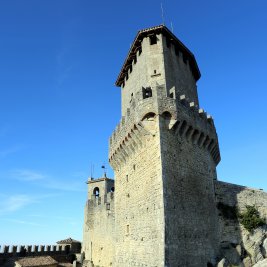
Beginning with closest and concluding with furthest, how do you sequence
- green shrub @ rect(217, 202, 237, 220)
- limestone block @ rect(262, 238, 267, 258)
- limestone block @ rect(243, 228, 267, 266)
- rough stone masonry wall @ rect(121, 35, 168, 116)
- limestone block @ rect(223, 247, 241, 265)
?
limestone block @ rect(223, 247, 241, 265), limestone block @ rect(243, 228, 267, 266), limestone block @ rect(262, 238, 267, 258), green shrub @ rect(217, 202, 237, 220), rough stone masonry wall @ rect(121, 35, 168, 116)

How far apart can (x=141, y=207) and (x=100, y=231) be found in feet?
40.7

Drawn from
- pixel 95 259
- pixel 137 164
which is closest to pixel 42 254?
pixel 95 259

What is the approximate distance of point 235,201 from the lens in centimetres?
1789

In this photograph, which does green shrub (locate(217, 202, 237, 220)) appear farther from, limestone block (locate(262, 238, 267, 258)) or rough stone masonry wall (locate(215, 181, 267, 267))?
limestone block (locate(262, 238, 267, 258))

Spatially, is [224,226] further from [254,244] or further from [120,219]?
[120,219]

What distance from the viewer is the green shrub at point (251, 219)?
16.8m

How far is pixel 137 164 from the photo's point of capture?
16.3 m

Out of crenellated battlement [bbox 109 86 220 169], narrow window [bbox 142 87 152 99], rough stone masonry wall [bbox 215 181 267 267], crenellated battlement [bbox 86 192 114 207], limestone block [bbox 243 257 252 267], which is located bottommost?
limestone block [bbox 243 257 252 267]

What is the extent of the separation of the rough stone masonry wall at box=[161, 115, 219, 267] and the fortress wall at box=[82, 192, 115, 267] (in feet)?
32.5

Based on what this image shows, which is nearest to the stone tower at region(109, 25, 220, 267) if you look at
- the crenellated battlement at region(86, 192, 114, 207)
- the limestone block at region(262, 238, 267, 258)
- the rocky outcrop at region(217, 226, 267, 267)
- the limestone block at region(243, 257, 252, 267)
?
the rocky outcrop at region(217, 226, 267, 267)

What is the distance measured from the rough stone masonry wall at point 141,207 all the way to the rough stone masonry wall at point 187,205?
0.43 meters

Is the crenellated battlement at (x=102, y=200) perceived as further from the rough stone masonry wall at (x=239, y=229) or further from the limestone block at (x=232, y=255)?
the limestone block at (x=232, y=255)

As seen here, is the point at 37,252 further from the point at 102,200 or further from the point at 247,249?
the point at 247,249

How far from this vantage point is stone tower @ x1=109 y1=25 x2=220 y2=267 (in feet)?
44.0
